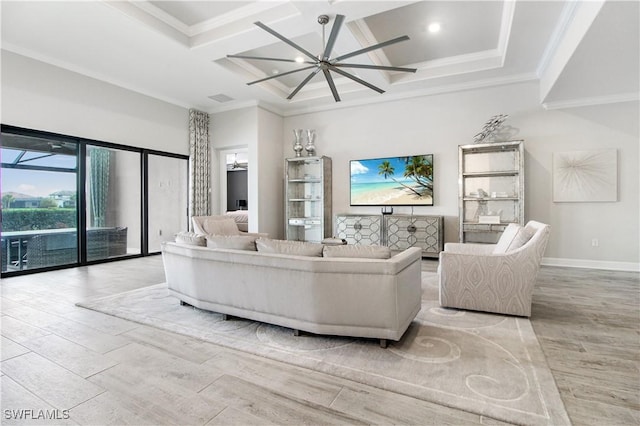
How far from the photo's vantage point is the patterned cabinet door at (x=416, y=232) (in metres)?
5.83

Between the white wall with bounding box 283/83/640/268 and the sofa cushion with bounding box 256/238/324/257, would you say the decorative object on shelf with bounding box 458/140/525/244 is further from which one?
the sofa cushion with bounding box 256/238/324/257

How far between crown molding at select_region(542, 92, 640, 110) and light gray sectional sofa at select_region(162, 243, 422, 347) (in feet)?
14.7

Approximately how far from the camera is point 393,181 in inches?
256

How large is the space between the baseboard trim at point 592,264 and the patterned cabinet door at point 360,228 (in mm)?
2893

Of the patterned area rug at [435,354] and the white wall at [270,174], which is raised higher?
the white wall at [270,174]

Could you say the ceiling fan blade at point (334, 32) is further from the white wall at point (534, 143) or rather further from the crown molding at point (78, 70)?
the crown molding at point (78, 70)

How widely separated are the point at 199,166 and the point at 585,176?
291 inches

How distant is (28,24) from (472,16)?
567 cm

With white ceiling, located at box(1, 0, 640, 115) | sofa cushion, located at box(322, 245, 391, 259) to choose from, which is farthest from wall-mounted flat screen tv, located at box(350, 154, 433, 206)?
sofa cushion, located at box(322, 245, 391, 259)

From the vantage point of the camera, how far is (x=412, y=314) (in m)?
2.65

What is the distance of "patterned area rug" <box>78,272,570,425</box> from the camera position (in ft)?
5.70

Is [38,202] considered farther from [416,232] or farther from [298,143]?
[416,232]

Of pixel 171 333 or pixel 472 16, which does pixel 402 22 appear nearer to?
pixel 472 16

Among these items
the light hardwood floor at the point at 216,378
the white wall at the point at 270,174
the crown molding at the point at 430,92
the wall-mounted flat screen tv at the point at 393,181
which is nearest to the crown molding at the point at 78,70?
the white wall at the point at 270,174
